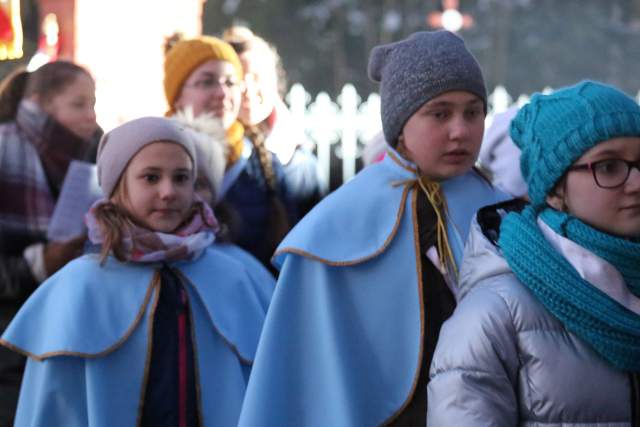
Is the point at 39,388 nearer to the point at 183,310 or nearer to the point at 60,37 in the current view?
the point at 183,310

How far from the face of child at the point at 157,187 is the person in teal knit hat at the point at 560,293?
143 centimetres

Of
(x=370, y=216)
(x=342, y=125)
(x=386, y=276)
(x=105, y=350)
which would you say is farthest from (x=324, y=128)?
(x=386, y=276)

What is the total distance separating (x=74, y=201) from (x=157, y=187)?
0.98m

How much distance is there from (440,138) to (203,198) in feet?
4.97

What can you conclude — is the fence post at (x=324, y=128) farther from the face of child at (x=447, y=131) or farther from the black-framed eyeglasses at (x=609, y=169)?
the black-framed eyeglasses at (x=609, y=169)

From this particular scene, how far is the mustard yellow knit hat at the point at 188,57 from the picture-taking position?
5.60 metres

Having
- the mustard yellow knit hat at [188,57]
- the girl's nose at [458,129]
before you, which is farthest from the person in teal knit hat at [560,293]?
the mustard yellow knit hat at [188,57]

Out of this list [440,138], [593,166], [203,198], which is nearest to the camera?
[593,166]

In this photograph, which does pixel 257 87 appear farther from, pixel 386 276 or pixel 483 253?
pixel 483 253

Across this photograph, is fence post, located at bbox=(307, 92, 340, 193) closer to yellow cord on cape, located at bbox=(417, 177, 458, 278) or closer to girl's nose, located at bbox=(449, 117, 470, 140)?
yellow cord on cape, located at bbox=(417, 177, 458, 278)

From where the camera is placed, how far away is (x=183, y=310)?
14.2 feet

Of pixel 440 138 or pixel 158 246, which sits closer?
pixel 440 138

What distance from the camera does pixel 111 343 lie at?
420cm

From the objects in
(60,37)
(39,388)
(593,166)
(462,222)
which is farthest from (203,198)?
(60,37)
